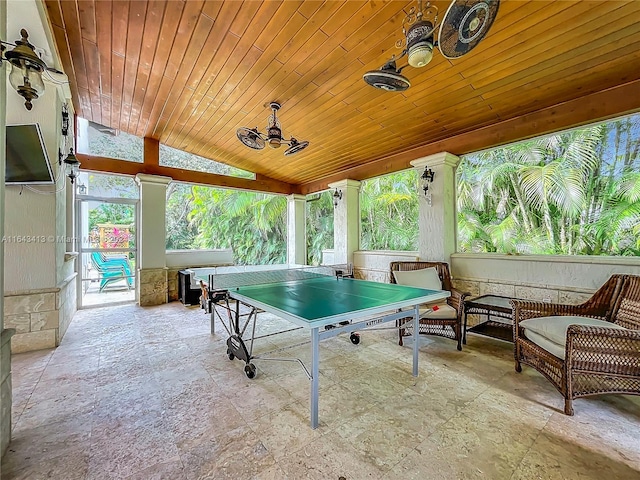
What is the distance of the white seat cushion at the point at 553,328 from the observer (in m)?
2.22

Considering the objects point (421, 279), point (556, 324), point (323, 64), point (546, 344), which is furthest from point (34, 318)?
point (556, 324)

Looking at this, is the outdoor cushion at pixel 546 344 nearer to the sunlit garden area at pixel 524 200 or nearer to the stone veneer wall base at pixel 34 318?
the sunlit garden area at pixel 524 200

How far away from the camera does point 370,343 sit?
3.52m

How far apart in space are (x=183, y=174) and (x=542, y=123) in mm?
6287

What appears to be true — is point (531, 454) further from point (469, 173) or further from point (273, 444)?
point (469, 173)

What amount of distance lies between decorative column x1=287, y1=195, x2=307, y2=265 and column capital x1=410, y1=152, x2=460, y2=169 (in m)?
3.67

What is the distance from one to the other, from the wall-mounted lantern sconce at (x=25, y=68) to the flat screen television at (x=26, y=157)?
3.84 feet

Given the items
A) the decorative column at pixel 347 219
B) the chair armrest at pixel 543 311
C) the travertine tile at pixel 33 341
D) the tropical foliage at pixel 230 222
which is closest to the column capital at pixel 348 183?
the decorative column at pixel 347 219

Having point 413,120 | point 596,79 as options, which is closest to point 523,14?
point 596,79

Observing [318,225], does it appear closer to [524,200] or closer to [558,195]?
[524,200]

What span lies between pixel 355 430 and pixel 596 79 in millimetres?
4062

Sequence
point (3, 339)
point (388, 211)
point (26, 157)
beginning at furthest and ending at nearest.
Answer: point (388, 211) → point (26, 157) → point (3, 339)

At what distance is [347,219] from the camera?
5977 millimetres

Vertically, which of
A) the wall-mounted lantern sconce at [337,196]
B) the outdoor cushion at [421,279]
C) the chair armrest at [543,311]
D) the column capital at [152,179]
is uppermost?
the column capital at [152,179]
